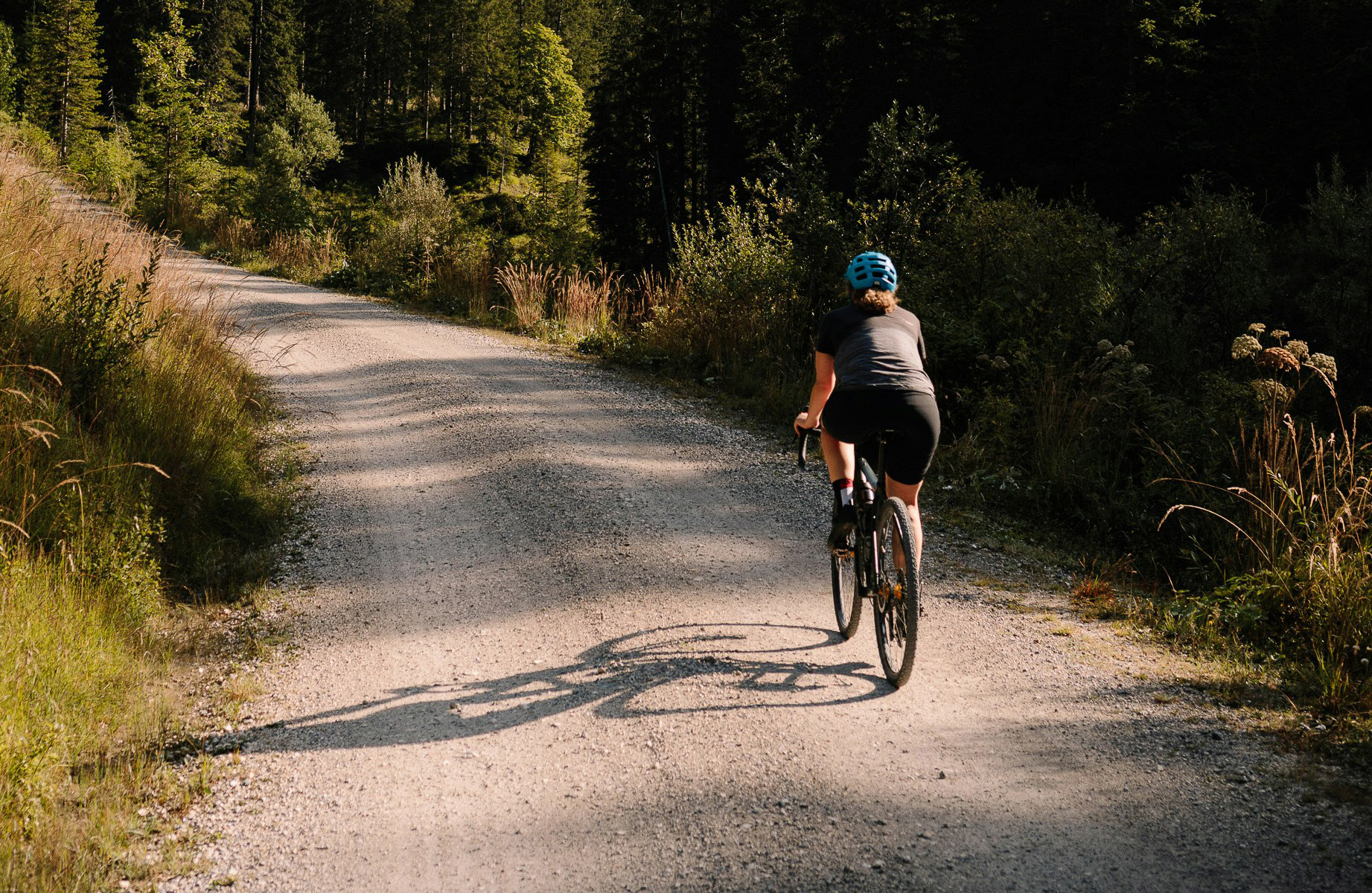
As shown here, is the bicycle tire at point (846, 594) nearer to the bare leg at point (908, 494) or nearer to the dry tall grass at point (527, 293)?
the bare leg at point (908, 494)

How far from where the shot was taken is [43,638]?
13.1 feet

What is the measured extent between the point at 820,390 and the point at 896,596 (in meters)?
1.11

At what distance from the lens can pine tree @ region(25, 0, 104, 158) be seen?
1783 inches

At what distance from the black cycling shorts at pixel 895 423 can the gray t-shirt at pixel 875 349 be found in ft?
0.15

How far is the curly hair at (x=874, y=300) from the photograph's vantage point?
4.30m

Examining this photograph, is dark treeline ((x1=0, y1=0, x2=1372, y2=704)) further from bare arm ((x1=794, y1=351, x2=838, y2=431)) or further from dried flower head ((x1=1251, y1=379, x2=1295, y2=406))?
bare arm ((x1=794, y1=351, x2=838, y2=431))

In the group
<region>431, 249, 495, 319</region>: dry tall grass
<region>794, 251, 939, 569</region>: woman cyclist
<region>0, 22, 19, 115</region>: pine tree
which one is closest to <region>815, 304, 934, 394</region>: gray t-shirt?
<region>794, 251, 939, 569</region>: woman cyclist

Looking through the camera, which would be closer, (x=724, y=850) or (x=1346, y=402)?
(x=724, y=850)

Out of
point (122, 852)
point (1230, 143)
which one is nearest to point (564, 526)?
point (122, 852)

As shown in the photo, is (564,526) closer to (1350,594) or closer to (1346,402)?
(1350,594)

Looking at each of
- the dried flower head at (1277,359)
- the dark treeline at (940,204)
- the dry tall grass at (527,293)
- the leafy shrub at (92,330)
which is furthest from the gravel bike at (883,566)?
the dry tall grass at (527,293)

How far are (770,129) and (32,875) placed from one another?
114 feet

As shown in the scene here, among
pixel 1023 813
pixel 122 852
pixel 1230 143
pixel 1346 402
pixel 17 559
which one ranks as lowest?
pixel 122 852

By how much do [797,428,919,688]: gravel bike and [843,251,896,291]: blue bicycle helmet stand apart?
0.74 meters
